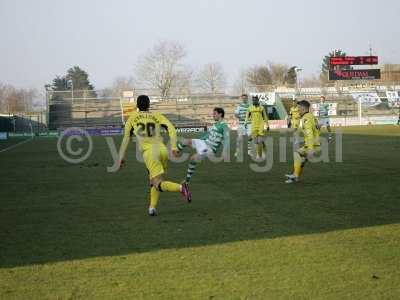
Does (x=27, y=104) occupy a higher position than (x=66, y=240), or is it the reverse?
(x=27, y=104)

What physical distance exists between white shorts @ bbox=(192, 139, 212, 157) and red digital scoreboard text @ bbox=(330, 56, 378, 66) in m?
59.1

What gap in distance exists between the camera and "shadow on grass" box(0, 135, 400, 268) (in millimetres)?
7602

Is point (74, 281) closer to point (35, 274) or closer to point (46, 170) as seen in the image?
point (35, 274)

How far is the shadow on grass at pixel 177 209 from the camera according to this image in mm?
7602

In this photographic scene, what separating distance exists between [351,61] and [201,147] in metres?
60.3

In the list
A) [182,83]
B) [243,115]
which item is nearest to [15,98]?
[182,83]

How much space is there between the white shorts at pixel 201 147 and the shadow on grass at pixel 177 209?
77 centimetres

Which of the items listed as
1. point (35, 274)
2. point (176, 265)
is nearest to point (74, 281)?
point (35, 274)

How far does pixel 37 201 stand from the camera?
452 inches

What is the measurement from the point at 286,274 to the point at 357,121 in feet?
165

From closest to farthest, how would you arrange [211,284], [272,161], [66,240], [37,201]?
[211,284]
[66,240]
[37,201]
[272,161]

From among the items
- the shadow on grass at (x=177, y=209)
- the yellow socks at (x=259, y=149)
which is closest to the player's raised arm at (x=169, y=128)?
the shadow on grass at (x=177, y=209)

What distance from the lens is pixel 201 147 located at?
1282cm

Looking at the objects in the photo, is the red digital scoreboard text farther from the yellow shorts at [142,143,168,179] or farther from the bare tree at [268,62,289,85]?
the yellow shorts at [142,143,168,179]
